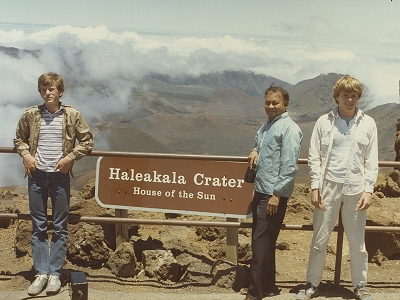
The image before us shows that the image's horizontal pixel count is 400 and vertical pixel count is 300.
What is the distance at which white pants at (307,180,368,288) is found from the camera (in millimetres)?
4113

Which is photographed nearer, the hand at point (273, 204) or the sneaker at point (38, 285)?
the hand at point (273, 204)

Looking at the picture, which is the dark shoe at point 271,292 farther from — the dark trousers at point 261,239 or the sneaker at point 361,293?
the sneaker at point 361,293

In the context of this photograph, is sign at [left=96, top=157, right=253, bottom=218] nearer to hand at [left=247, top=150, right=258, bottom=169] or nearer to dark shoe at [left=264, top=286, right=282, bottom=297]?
hand at [left=247, top=150, right=258, bottom=169]

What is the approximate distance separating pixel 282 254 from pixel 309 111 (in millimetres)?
48778

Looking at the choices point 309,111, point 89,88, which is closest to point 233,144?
point 309,111

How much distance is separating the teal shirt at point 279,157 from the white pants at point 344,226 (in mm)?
304

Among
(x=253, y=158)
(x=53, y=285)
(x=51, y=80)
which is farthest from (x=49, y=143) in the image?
(x=253, y=158)

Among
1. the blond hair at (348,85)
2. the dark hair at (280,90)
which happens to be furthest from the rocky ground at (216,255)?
the blond hair at (348,85)

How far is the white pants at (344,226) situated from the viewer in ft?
13.5

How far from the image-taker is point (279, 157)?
4059 millimetres

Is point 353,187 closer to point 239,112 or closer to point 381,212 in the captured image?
point 381,212

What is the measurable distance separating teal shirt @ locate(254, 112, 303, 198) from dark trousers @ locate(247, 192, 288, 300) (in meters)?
0.11

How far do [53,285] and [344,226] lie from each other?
220 centimetres

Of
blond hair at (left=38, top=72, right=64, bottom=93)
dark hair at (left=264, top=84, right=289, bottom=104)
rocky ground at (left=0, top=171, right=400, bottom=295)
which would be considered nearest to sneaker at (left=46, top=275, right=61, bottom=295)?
rocky ground at (left=0, top=171, right=400, bottom=295)
